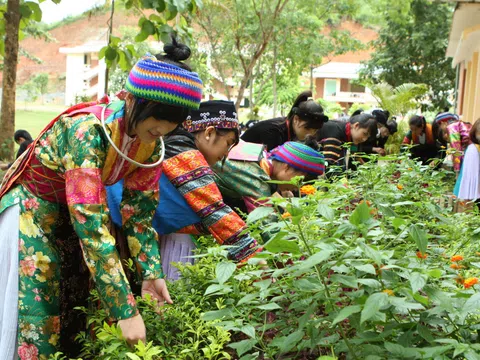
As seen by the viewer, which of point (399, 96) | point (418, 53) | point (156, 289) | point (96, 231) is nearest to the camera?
point (96, 231)

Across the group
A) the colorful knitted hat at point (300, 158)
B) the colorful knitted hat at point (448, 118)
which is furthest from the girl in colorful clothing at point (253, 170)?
the colorful knitted hat at point (448, 118)

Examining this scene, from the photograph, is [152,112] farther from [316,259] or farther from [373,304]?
[373,304]

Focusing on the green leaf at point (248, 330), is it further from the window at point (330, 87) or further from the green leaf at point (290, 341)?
the window at point (330, 87)

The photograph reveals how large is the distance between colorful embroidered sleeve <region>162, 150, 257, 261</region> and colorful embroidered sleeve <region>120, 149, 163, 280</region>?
27 cm

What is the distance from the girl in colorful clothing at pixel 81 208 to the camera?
7.09 ft

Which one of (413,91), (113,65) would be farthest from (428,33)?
(113,65)

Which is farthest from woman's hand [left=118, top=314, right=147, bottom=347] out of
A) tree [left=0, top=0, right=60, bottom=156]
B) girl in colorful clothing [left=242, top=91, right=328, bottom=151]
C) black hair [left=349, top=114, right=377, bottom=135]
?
black hair [left=349, top=114, right=377, bottom=135]

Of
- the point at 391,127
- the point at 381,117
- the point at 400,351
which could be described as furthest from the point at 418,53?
the point at 400,351

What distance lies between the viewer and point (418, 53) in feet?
80.7

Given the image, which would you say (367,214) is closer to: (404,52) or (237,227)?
(237,227)

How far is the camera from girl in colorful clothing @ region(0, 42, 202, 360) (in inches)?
85.1

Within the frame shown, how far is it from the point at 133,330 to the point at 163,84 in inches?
30.6

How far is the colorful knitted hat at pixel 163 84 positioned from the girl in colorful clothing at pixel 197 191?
58 centimetres

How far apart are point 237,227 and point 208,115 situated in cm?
60
